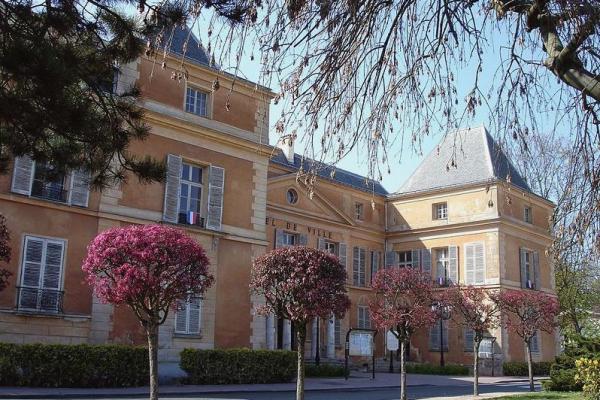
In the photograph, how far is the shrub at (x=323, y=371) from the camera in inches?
939

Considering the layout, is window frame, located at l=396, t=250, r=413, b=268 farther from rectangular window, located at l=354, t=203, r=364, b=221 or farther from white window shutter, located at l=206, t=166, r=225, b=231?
white window shutter, located at l=206, t=166, r=225, b=231

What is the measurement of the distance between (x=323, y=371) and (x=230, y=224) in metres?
6.62

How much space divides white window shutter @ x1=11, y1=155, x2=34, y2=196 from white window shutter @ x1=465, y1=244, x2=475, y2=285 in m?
22.6

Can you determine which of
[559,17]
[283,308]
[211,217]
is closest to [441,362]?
[211,217]

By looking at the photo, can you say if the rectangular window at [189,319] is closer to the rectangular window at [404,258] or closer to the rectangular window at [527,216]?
the rectangular window at [404,258]

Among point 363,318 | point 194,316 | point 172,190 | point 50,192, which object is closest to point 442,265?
point 363,318

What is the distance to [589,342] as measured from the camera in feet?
59.8

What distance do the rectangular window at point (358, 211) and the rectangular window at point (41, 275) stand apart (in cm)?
1980

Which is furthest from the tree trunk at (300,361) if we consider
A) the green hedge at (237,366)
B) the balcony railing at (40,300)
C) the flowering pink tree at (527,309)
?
the flowering pink tree at (527,309)

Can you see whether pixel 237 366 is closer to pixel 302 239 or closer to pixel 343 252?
pixel 302 239

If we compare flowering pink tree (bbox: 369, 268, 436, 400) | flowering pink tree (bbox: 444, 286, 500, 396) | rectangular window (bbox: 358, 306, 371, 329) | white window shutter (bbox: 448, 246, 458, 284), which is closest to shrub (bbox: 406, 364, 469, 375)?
rectangular window (bbox: 358, 306, 371, 329)

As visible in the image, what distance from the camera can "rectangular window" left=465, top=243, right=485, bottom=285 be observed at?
108ft

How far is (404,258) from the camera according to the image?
36500 mm

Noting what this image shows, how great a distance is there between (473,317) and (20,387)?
39.9ft
